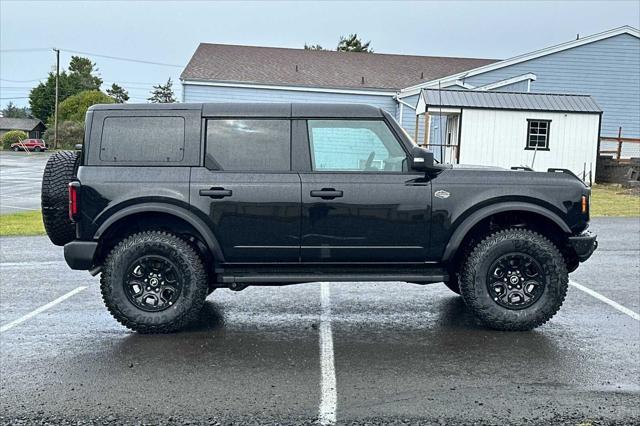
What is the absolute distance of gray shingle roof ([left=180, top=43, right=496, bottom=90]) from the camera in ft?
108

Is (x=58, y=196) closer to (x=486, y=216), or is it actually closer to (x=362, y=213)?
(x=362, y=213)

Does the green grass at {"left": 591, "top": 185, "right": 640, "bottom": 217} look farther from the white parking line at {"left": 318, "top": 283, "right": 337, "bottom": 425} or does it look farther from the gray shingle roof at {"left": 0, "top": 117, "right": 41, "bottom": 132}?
the gray shingle roof at {"left": 0, "top": 117, "right": 41, "bottom": 132}

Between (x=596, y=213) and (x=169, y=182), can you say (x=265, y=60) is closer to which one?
(x=596, y=213)

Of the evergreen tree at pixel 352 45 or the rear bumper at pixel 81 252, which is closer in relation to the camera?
the rear bumper at pixel 81 252

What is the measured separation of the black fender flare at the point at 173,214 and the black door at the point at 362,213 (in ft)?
2.65

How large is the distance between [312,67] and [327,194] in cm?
3008

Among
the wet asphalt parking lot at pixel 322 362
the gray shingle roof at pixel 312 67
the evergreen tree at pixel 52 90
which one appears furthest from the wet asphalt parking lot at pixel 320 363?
the evergreen tree at pixel 52 90

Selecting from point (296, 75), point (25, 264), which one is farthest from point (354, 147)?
point (296, 75)

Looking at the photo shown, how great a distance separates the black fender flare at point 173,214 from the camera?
5918mm

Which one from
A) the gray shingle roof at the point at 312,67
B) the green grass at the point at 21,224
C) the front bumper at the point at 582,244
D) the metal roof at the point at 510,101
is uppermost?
the gray shingle roof at the point at 312,67

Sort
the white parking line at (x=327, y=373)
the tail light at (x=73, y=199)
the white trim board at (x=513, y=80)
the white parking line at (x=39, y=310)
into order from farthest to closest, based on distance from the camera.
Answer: the white trim board at (x=513, y=80)
the white parking line at (x=39, y=310)
the tail light at (x=73, y=199)
the white parking line at (x=327, y=373)

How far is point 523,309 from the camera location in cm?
606

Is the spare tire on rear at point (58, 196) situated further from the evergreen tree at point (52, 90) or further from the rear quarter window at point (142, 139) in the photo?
the evergreen tree at point (52, 90)

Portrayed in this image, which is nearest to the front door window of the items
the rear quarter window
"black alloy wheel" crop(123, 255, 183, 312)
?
the rear quarter window
